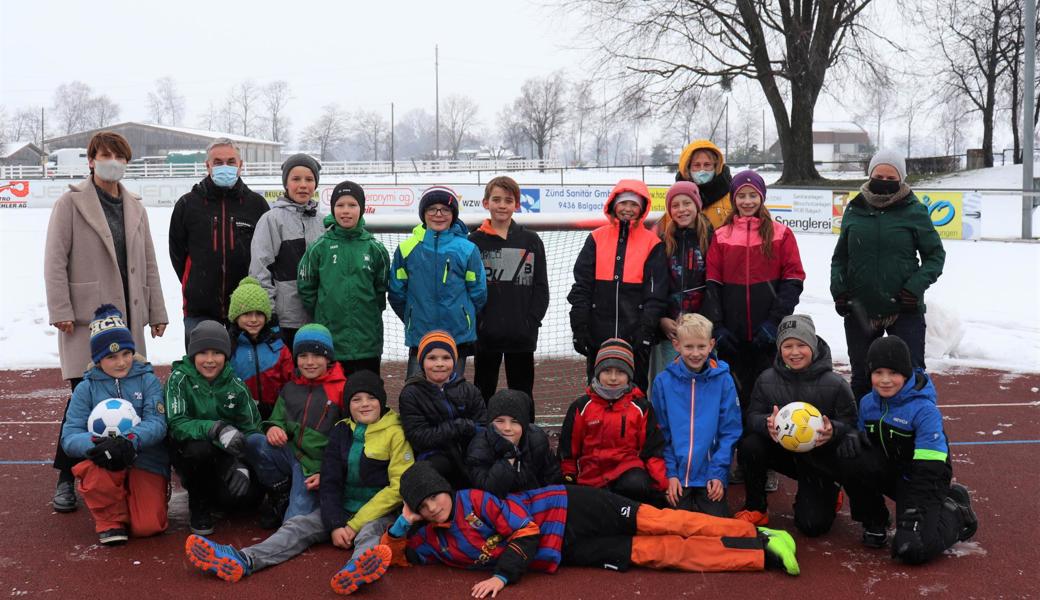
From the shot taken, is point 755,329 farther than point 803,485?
Yes

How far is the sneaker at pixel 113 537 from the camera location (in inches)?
177

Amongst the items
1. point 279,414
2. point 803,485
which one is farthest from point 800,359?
point 279,414

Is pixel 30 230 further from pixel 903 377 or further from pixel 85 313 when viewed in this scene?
pixel 903 377

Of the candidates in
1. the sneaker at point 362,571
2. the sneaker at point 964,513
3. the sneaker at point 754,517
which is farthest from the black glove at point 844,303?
the sneaker at point 362,571

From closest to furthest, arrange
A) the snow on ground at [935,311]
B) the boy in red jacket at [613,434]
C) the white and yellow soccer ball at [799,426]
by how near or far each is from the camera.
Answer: the white and yellow soccer ball at [799,426], the boy in red jacket at [613,434], the snow on ground at [935,311]

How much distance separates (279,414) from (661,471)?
2061 millimetres

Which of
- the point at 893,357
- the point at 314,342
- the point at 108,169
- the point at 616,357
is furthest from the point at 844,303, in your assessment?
the point at 108,169

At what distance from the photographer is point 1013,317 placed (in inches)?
425

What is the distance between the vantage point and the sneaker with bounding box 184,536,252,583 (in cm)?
402

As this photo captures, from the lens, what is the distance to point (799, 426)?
4492 mm

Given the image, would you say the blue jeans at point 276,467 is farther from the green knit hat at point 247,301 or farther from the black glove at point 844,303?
the black glove at point 844,303

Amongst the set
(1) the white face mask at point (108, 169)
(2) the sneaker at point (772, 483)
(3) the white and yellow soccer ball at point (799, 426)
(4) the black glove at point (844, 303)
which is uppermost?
(1) the white face mask at point (108, 169)

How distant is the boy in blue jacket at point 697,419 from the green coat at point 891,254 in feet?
3.89

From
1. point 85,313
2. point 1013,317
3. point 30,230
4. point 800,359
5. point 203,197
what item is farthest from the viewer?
point 30,230
